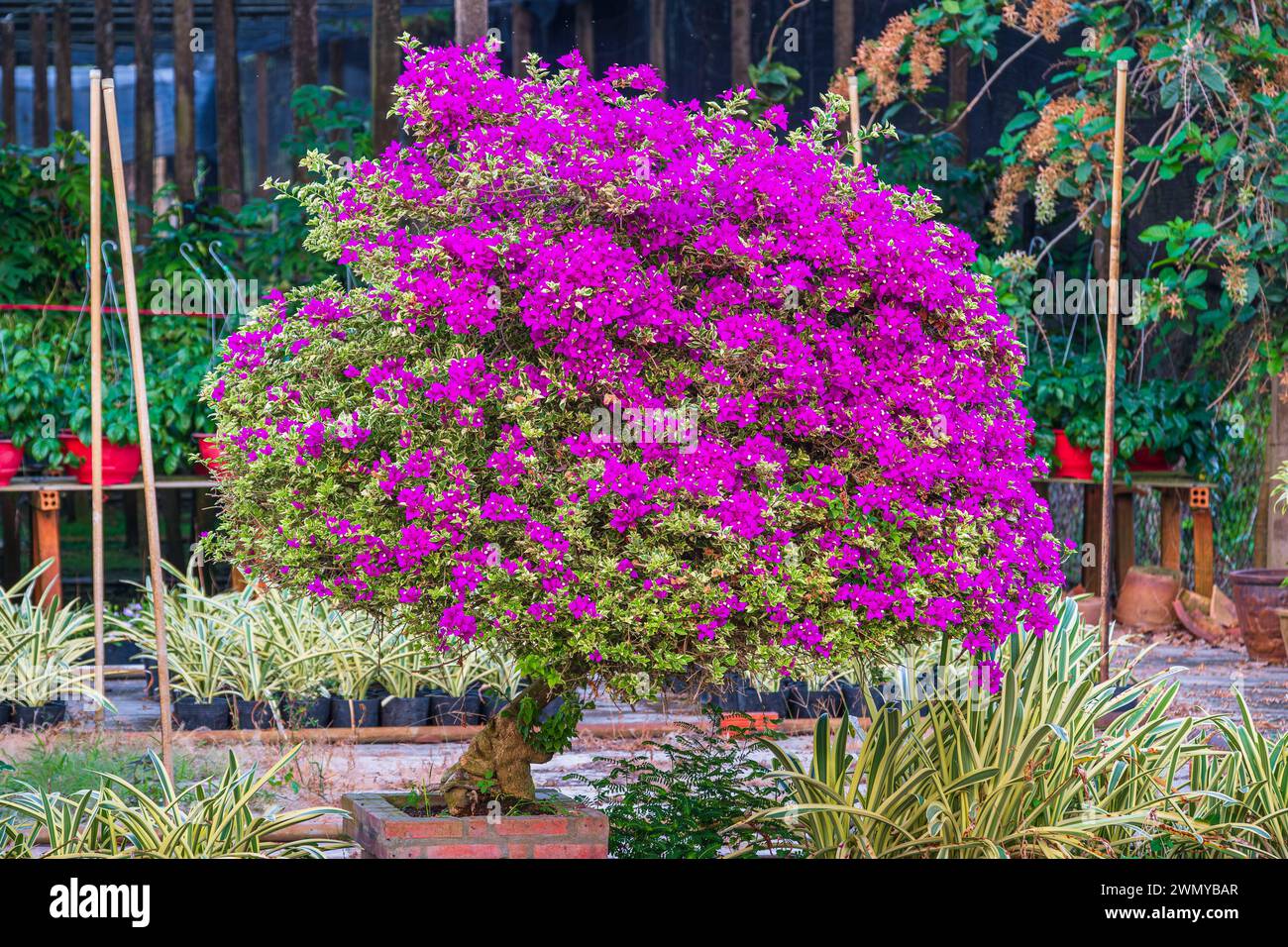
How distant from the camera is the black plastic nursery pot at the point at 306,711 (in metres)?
5.63

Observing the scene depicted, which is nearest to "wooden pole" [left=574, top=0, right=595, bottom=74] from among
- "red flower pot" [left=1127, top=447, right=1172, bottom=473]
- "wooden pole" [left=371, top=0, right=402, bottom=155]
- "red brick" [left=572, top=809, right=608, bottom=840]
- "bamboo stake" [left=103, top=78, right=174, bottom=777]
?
"wooden pole" [left=371, top=0, right=402, bottom=155]

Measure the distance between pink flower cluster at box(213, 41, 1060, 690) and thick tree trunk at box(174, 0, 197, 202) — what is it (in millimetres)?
7958

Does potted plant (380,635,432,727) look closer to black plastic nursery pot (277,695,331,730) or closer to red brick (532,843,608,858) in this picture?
black plastic nursery pot (277,695,331,730)

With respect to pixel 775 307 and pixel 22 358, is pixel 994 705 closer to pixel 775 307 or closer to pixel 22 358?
pixel 775 307

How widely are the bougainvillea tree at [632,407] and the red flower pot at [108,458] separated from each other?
3.82 m

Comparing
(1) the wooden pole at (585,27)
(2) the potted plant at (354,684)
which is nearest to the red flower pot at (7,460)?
(2) the potted plant at (354,684)

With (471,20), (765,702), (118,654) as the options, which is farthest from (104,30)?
(765,702)

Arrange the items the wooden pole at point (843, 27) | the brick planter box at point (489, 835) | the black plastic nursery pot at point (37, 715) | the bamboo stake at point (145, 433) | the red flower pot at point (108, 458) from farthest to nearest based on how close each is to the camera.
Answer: the wooden pole at point (843, 27), the red flower pot at point (108, 458), the black plastic nursery pot at point (37, 715), the bamboo stake at point (145, 433), the brick planter box at point (489, 835)

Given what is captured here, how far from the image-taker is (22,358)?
726 centimetres

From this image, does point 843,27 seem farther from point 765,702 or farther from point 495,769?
point 495,769

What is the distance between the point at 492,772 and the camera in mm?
3893

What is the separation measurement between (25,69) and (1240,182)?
53.5 feet

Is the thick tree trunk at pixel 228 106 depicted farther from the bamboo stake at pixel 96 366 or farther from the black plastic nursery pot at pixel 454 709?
the black plastic nursery pot at pixel 454 709
